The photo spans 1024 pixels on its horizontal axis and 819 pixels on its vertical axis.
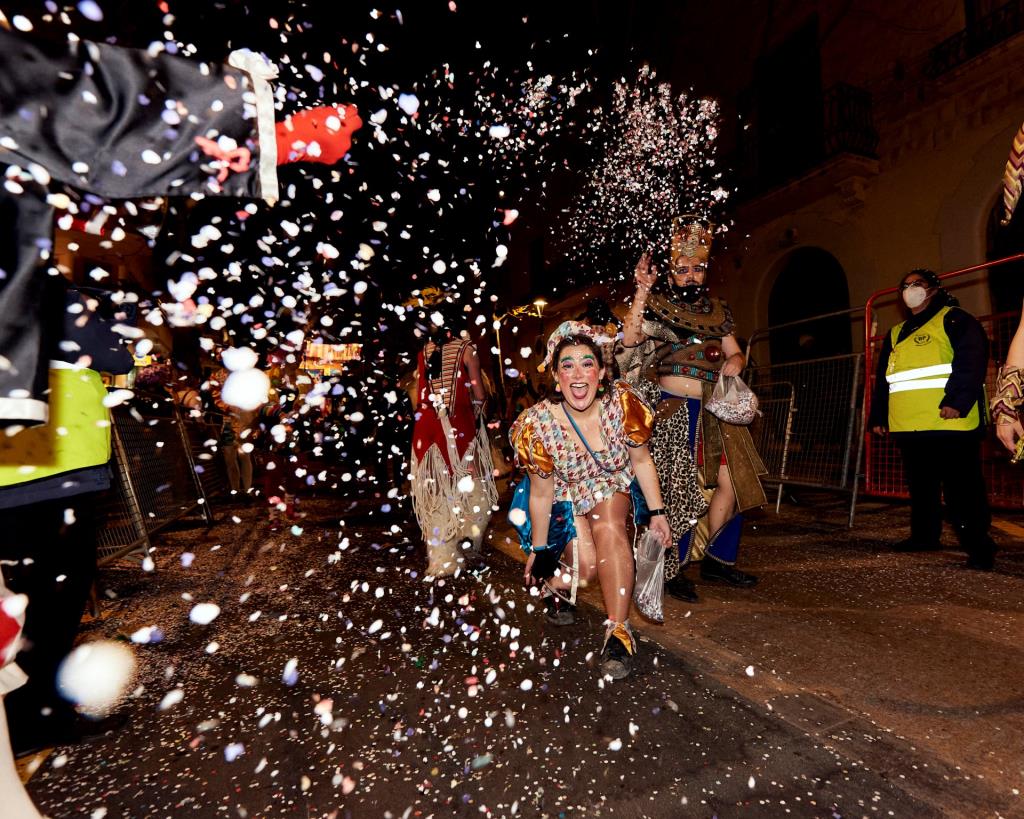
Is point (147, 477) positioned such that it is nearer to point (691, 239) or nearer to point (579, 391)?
point (579, 391)

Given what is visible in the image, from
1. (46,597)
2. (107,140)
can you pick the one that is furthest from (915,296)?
(46,597)

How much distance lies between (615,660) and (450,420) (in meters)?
2.52

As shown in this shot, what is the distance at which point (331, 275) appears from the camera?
20.1 m

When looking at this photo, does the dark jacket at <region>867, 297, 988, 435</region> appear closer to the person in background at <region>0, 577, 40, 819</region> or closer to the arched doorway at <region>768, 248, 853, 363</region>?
the person in background at <region>0, 577, 40, 819</region>

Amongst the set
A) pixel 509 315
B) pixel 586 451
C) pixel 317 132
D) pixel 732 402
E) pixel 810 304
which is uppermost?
pixel 509 315

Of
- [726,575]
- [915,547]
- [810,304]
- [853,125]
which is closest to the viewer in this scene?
[726,575]

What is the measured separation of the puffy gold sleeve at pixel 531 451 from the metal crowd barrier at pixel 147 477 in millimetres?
2392

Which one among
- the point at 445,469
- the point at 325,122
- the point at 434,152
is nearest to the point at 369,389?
the point at 445,469

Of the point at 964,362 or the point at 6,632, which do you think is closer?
the point at 6,632

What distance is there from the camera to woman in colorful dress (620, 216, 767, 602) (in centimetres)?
369

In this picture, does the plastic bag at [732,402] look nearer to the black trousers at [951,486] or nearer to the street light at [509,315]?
the black trousers at [951,486]

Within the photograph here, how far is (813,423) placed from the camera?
6777 mm

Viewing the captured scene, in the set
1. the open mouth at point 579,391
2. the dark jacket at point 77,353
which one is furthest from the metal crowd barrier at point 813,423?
the dark jacket at point 77,353

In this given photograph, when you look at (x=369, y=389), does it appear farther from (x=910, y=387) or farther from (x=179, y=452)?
(x=910, y=387)
